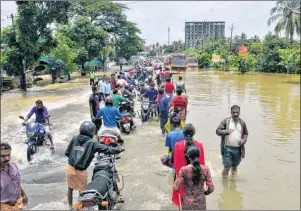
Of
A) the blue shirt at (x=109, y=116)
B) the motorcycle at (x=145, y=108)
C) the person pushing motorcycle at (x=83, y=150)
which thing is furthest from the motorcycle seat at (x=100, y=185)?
the motorcycle at (x=145, y=108)

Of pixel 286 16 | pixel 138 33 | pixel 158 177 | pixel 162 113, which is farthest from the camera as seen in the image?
pixel 138 33

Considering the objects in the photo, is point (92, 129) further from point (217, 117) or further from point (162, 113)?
point (217, 117)

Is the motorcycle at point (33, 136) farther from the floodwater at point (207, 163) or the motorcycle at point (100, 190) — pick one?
the motorcycle at point (100, 190)

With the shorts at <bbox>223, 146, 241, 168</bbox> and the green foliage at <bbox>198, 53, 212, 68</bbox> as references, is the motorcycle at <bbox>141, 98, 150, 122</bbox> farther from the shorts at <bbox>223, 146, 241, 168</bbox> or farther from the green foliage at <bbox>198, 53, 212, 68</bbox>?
the green foliage at <bbox>198, 53, 212, 68</bbox>

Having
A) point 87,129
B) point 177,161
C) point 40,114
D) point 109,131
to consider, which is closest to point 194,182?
point 177,161

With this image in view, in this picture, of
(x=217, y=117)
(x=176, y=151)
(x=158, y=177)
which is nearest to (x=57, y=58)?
(x=217, y=117)

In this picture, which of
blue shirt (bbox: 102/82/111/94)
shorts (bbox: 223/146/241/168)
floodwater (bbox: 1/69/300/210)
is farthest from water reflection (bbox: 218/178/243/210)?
blue shirt (bbox: 102/82/111/94)

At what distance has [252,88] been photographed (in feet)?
55.5

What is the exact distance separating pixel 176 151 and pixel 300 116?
1.45 meters

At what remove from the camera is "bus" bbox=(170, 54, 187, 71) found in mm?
34281

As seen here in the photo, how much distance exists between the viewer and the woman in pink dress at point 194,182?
347cm

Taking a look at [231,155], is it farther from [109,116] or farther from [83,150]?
[109,116]

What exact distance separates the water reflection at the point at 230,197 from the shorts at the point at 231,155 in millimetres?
384

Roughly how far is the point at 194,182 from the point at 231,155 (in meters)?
2.12
